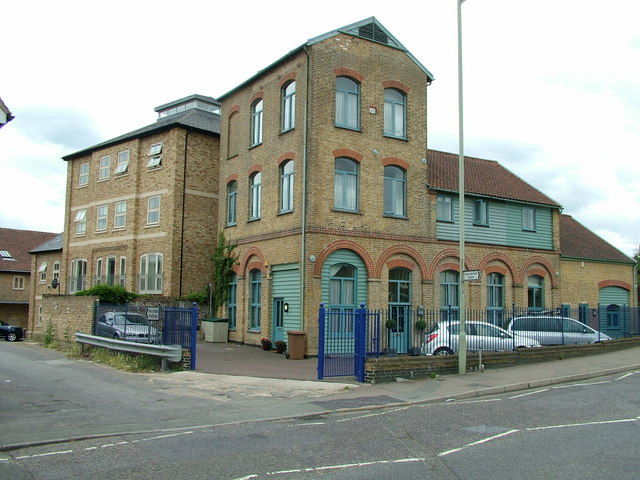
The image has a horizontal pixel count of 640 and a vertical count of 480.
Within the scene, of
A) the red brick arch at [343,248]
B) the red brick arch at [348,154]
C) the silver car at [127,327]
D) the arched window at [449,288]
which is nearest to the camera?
the silver car at [127,327]

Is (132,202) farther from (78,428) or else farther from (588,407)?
(588,407)

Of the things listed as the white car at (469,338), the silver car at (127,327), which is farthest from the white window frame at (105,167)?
the white car at (469,338)

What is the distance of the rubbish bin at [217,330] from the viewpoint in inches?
1069

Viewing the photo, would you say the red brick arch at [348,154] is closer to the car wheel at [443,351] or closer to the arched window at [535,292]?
the car wheel at [443,351]

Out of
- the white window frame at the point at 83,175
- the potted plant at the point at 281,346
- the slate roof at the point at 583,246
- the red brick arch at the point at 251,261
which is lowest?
the potted plant at the point at 281,346

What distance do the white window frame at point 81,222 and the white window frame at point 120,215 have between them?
3.41 metres

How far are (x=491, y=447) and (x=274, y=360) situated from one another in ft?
42.7

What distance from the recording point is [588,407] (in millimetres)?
12156

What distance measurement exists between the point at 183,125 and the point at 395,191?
12050mm

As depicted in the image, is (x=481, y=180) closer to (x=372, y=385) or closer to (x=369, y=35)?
(x=369, y=35)

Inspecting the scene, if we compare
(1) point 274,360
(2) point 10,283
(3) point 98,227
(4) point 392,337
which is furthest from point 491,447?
(2) point 10,283

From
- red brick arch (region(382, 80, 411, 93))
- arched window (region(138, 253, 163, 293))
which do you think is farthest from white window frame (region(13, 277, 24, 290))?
red brick arch (region(382, 80, 411, 93))

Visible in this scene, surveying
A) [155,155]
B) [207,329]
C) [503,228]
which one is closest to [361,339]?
[207,329]

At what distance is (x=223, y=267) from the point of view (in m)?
28.4
